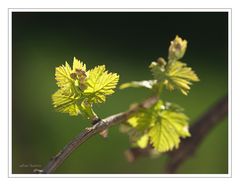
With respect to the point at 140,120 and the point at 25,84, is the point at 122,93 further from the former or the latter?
the point at 140,120

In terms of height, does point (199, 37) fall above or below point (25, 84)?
above

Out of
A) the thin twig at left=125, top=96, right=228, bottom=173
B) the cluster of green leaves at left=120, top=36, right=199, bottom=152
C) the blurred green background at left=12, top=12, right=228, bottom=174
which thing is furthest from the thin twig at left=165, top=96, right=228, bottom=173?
the blurred green background at left=12, top=12, right=228, bottom=174

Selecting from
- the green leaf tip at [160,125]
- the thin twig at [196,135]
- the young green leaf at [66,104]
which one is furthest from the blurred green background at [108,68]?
the young green leaf at [66,104]

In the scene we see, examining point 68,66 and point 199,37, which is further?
point 199,37

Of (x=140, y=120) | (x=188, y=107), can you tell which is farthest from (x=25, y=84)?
(x=140, y=120)

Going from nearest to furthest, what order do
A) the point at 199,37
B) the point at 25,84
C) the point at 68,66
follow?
the point at 68,66 < the point at 25,84 < the point at 199,37

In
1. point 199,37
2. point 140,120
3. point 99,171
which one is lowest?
point 99,171
